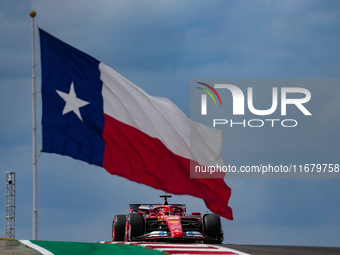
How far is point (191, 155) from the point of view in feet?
77.6

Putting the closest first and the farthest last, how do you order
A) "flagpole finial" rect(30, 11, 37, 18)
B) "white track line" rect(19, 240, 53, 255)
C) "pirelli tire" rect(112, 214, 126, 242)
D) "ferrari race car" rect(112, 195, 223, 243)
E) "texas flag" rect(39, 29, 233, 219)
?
"white track line" rect(19, 240, 53, 255)
"texas flag" rect(39, 29, 233, 219)
"flagpole finial" rect(30, 11, 37, 18)
"ferrari race car" rect(112, 195, 223, 243)
"pirelli tire" rect(112, 214, 126, 242)

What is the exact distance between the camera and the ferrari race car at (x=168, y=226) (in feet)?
81.0

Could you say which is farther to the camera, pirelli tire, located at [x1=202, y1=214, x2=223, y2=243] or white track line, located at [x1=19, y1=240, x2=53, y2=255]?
pirelli tire, located at [x1=202, y1=214, x2=223, y2=243]

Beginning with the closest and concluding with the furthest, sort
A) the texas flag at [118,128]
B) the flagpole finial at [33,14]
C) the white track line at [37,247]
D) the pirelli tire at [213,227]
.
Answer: the white track line at [37,247], the texas flag at [118,128], the flagpole finial at [33,14], the pirelli tire at [213,227]

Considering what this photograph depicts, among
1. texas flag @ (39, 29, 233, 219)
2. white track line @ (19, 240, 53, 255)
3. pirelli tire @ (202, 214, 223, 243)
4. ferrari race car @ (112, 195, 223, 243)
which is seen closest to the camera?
white track line @ (19, 240, 53, 255)

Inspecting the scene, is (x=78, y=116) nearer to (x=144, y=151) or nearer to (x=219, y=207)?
(x=144, y=151)

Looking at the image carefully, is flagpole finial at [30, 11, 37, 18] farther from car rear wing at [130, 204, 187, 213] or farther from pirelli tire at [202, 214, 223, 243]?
car rear wing at [130, 204, 187, 213]

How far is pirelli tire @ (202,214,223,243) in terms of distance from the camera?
83.4ft

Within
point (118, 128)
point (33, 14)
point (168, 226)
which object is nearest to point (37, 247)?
point (118, 128)

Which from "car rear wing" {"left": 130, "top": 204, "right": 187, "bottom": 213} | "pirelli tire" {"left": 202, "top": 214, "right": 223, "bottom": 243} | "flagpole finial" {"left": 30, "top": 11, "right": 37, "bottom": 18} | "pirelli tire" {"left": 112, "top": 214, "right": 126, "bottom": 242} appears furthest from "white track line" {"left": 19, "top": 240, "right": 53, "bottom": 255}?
"car rear wing" {"left": 130, "top": 204, "right": 187, "bottom": 213}

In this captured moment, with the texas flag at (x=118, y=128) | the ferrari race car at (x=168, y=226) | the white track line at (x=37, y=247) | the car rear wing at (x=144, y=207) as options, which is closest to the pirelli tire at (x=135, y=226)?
the ferrari race car at (x=168, y=226)

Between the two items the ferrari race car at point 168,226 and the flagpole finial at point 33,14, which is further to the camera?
the ferrari race car at point 168,226

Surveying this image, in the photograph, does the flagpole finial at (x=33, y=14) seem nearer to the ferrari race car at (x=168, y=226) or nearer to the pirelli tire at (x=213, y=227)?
the ferrari race car at (x=168, y=226)

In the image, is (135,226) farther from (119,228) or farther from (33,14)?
(33,14)
